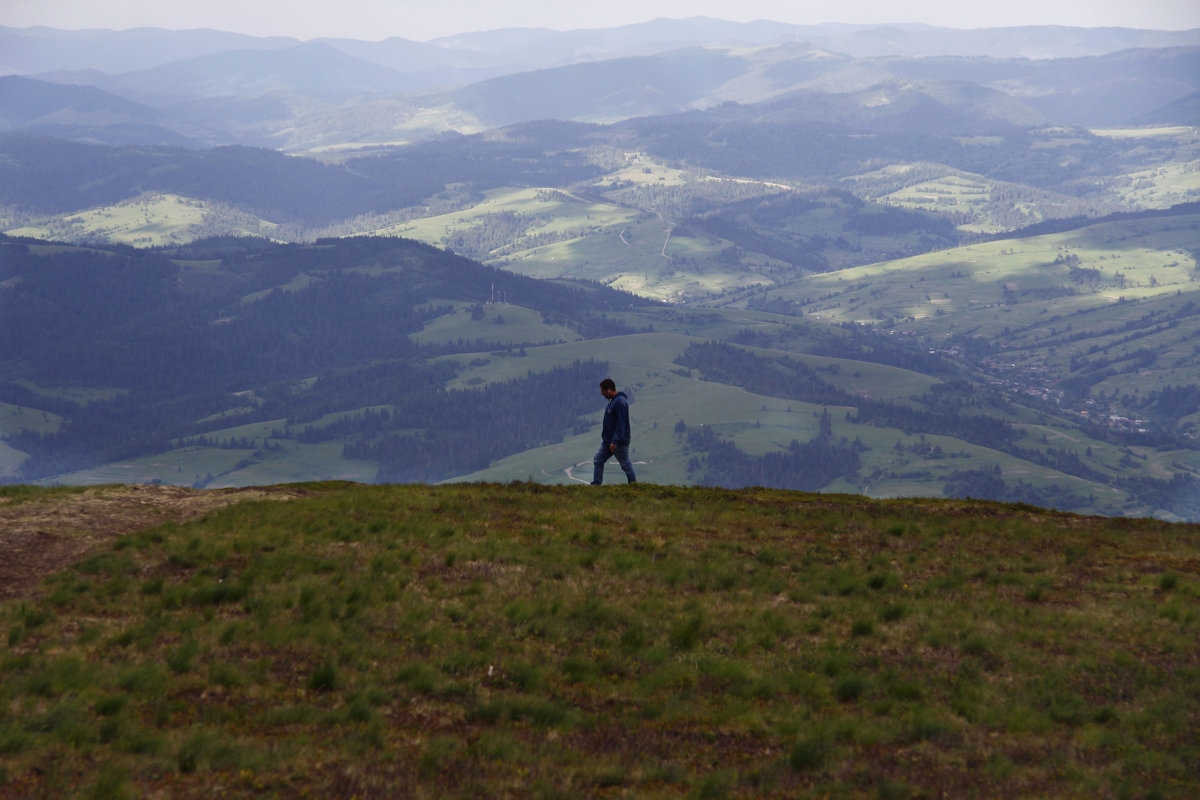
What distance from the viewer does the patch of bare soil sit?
2464cm

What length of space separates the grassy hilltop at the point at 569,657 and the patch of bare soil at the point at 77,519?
0.14 meters

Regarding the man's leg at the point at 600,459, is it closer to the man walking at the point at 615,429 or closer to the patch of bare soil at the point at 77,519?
the man walking at the point at 615,429

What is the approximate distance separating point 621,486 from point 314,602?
2201cm

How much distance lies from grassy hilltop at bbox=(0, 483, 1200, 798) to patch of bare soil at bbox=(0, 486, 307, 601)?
14cm

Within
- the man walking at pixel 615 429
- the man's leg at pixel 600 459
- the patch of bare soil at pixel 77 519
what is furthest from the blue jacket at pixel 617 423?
the patch of bare soil at pixel 77 519

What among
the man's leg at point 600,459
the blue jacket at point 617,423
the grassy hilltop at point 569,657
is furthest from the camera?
the man's leg at point 600,459

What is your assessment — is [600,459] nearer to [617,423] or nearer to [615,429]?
[615,429]

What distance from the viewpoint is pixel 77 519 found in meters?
29.7

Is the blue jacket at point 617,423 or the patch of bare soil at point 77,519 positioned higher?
the blue jacket at point 617,423

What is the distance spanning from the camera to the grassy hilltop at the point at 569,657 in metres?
16.0

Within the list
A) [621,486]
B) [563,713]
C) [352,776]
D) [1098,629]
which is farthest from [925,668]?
[621,486]

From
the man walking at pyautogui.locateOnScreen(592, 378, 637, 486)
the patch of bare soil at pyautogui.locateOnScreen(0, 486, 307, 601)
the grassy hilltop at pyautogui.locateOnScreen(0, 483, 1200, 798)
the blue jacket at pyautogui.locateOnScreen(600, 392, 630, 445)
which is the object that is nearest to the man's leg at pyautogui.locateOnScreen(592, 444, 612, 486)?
the man walking at pyautogui.locateOnScreen(592, 378, 637, 486)

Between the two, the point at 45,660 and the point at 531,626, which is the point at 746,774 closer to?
the point at 531,626

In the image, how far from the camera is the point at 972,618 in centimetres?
2438
